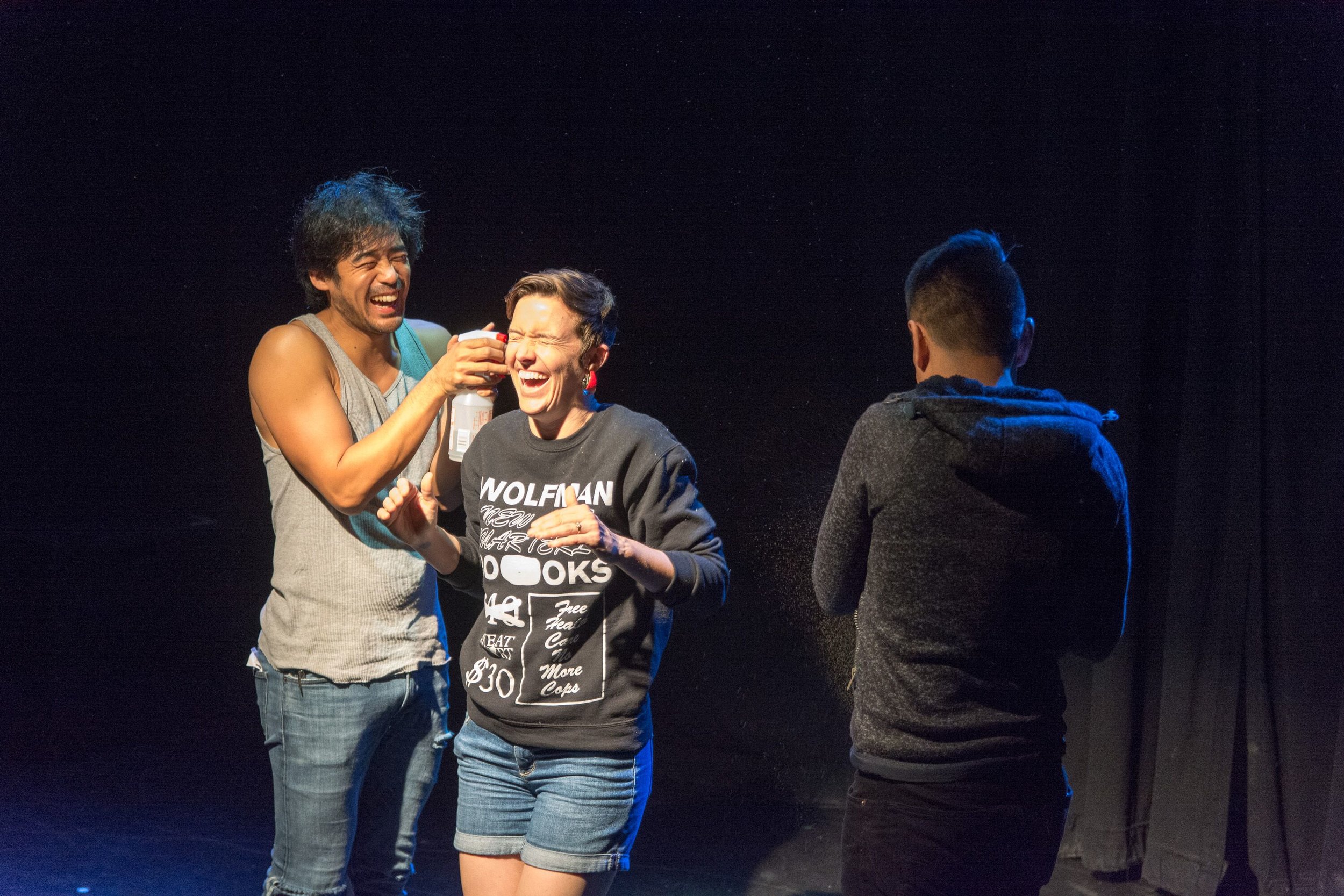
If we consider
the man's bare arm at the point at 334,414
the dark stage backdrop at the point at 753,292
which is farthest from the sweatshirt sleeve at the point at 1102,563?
the dark stage backdrop at the point at 753,292

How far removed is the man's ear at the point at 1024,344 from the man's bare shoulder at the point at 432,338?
Answer: 117 cm

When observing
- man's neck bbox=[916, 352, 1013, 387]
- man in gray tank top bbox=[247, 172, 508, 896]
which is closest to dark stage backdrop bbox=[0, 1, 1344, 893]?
man in gray tank top bbox=[247, 172, 508, 896]

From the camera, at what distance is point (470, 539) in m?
1.87

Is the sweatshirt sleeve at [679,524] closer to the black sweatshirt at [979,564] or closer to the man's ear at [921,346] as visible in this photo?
the black sweatshirt at [979,564]

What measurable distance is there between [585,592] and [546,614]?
76 mm

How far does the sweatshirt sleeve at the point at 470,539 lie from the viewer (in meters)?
1.82

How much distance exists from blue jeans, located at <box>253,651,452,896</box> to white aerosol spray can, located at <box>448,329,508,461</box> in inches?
17.0

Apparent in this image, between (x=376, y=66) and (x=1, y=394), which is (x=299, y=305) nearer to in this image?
(x=376, y=66)

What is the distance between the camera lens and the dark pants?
1386 mm

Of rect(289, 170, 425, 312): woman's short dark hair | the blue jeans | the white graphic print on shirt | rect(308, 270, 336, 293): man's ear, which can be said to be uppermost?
rect(289, 170, 425, 312): woman's short dark hair

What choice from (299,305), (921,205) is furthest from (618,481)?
(299,305)

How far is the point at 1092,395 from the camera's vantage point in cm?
308

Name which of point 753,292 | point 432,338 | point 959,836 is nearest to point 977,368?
point 959,836

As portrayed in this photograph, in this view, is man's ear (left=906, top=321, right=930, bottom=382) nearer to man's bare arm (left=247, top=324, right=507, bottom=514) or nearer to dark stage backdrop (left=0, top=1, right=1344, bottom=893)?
man's bare arm (left=247, top=324, right=507, bottom=514)
